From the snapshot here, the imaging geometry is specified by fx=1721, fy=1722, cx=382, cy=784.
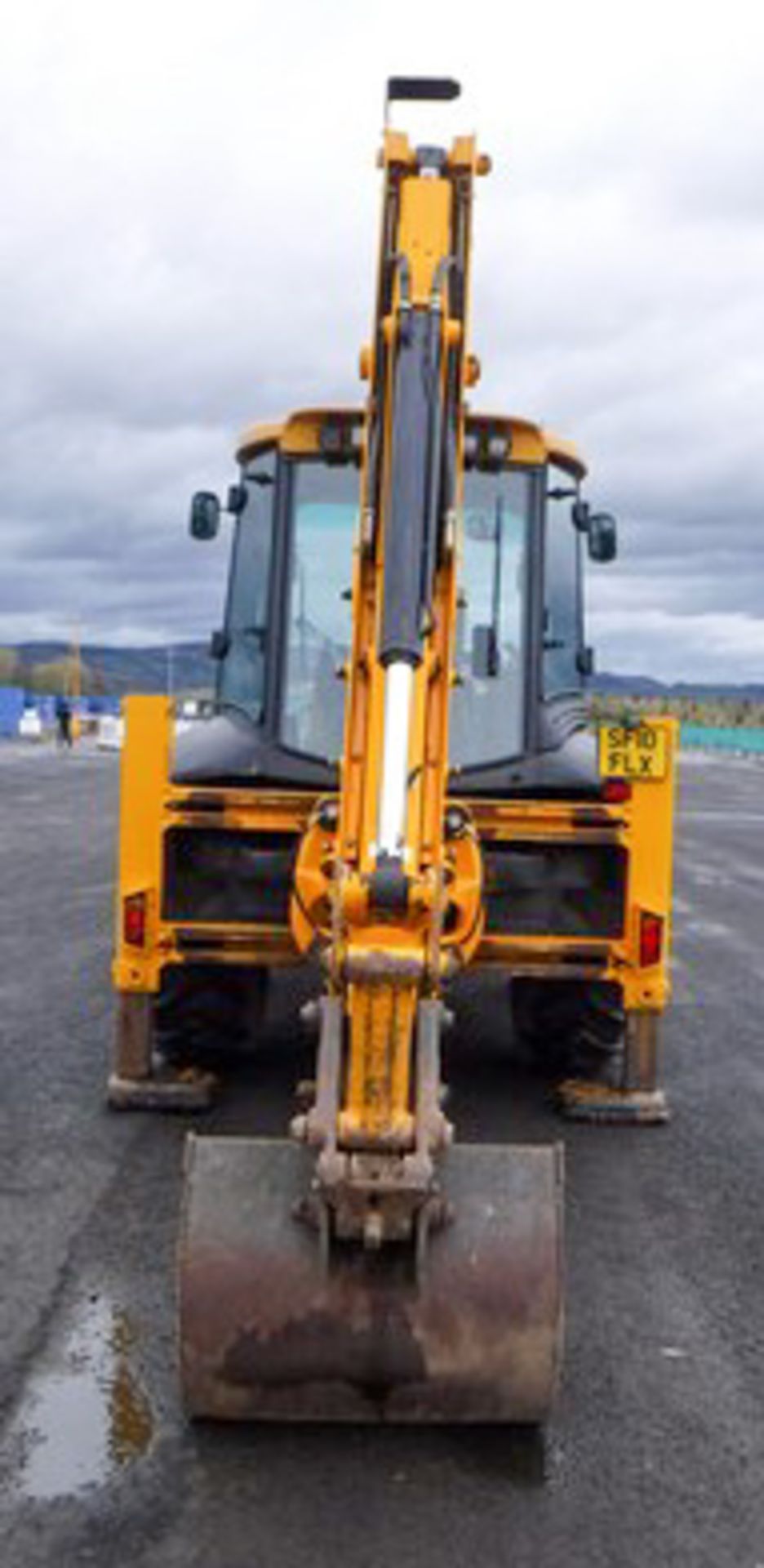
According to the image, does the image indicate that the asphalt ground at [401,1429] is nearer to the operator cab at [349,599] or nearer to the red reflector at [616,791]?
the red reflector at [616,791]

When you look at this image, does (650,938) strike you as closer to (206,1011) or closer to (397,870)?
(206,1011)

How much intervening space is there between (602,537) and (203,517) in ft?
6.08

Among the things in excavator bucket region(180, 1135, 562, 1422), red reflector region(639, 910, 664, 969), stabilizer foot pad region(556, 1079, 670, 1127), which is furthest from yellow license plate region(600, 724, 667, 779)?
excavator bucket region(180, 1135, 562, 1422)

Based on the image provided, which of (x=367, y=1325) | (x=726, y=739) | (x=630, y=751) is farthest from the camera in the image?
(x=726, y=739)

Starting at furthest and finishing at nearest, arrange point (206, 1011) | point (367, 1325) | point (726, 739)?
1. point (726, 739)
2. point (206, 1011)
3. point (367, 1325)

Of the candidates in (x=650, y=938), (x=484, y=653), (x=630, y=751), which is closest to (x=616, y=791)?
(x=630, y=751)

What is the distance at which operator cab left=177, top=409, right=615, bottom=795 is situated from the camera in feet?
24.7

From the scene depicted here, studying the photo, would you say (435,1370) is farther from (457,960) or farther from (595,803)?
(595,803)

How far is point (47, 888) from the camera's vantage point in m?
16.6

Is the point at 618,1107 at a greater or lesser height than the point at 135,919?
lesser

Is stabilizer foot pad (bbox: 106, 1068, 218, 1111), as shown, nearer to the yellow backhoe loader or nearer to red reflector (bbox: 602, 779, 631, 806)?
the yellow backhoe loader

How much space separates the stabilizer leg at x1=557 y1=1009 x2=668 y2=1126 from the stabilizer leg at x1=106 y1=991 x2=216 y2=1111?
1.61 meters

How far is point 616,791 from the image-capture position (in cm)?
713

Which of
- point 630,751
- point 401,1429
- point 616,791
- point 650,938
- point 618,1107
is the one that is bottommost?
point 401,1429
